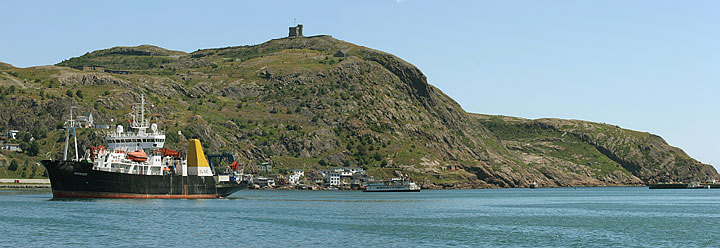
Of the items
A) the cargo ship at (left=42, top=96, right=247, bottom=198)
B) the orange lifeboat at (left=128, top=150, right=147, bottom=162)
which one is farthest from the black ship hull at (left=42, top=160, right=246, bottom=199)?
the orange lifeboat at (left=128, top=150, right=147, bottom=162)

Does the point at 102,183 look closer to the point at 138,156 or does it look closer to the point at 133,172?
the point at 133,172

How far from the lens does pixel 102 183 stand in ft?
376

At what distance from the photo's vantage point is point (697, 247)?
6319 centimetres

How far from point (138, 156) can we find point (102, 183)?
8.48 m

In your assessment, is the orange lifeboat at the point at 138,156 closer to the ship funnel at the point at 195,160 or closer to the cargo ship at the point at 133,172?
the cargo ship at the point at 133,172

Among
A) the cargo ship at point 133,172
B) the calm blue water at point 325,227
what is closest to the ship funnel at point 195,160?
the cargo ship at point 133,172

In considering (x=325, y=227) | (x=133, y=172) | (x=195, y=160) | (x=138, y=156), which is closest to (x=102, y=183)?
(x=133, y=172)

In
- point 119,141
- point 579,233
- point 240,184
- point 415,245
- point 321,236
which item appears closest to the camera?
point 415,245

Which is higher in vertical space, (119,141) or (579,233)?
(119,141)

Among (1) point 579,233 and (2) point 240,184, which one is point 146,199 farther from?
(1) point 579,233

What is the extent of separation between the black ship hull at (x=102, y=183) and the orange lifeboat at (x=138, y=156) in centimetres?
297

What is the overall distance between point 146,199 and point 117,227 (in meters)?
49.5

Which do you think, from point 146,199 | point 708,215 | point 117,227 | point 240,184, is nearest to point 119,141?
point 146,199

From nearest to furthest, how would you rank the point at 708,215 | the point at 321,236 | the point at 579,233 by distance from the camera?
the point at 321,236
the point at 579,233
the point at 708,215
